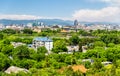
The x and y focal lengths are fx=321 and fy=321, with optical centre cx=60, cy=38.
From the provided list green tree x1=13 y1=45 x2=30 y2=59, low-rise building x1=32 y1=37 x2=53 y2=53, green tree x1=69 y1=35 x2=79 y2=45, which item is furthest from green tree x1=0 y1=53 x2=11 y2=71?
green tree x1=69 y1=35 x2=79 y2=45

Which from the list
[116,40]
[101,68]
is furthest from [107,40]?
[101,68]

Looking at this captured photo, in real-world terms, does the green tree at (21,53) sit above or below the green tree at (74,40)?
above

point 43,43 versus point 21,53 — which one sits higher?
point 21,53

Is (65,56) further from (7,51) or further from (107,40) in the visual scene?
(107,40)

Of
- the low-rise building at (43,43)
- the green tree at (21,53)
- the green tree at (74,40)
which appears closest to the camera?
the green tree at (21,53)

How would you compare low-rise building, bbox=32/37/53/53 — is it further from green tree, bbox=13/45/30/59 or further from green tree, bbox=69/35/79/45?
green tree, bbox=13/45/30/59

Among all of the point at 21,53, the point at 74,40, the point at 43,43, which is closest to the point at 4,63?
the point at 21,53

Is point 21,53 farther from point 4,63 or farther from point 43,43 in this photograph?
point 43,43

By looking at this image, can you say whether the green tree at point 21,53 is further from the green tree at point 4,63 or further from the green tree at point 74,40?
the green tree at point 74,40

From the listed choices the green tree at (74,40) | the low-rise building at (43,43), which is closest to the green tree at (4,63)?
the low-rise building at (43,43)

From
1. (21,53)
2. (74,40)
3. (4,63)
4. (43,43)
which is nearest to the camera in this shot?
(4,63)

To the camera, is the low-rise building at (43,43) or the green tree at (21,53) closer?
the green tree at (21,53)

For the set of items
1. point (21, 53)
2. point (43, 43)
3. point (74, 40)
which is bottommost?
point (74, 40)
